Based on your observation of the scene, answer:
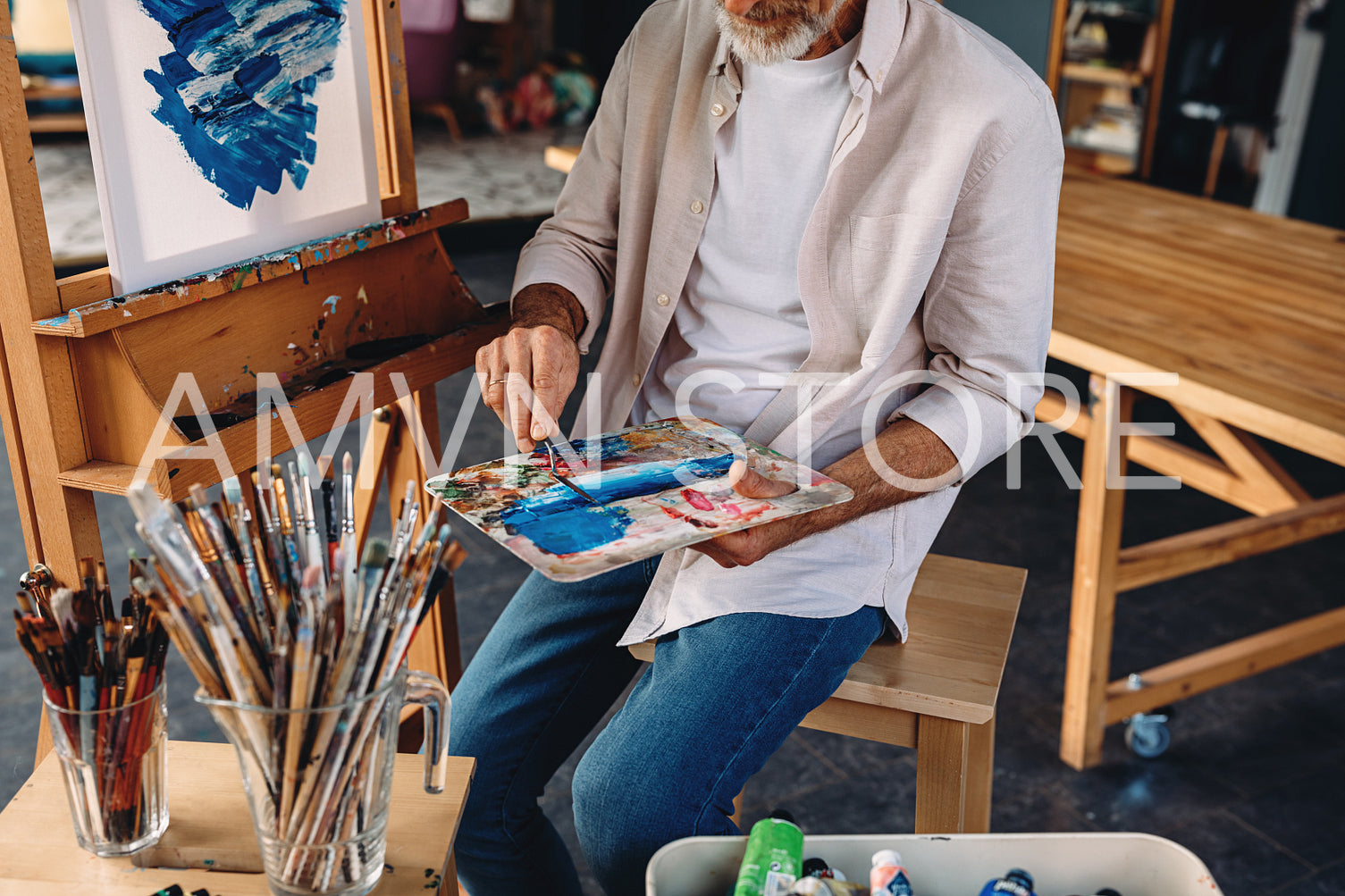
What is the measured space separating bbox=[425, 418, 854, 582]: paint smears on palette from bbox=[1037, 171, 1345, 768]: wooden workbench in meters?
0.85

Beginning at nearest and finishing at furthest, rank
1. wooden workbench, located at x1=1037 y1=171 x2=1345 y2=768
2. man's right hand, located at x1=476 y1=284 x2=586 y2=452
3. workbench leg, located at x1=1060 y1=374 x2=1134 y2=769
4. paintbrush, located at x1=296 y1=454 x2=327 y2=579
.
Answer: paintbrush, located at x1=296 y1=454 x2=327 y2=579, man's right hand, located at x1=476 y1=284 x2=586 y2=452, wooden workbench, located at x1=1037 y1=171 x2=1345 y2=768, workbench leg, located at x1=1060 y1=374 x2=1134 y2=769

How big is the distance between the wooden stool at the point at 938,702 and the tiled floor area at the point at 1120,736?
0.66 metres

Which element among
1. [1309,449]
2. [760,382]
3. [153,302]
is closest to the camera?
[153,302]

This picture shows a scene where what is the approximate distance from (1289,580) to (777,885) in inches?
93.5

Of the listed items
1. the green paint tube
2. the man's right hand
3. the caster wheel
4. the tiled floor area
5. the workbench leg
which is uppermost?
the man's right hand

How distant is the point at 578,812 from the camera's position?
3.57 feet

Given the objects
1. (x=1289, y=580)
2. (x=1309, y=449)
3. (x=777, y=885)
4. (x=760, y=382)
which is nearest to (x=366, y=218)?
(x=760, y=382)

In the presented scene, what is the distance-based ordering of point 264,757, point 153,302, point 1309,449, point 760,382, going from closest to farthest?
1. point 264,757
2. point 153,302
3. point 760,382
4. point 1309,449

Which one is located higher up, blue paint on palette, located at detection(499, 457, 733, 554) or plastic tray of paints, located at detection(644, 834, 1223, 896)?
blue paint on palette, located at detection(499, 457, 733, 554)

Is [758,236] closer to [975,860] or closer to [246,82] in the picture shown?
[246,82]

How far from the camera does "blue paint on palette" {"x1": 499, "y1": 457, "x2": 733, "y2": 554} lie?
93 cm

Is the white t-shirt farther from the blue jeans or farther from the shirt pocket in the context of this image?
the blue jeans

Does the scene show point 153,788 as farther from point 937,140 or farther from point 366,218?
point 937,140

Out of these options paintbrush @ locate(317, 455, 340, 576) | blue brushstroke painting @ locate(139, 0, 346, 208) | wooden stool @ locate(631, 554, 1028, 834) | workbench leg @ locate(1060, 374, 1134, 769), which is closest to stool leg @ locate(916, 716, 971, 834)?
wooden stool @ locate(631, 554, 1028, 834)
